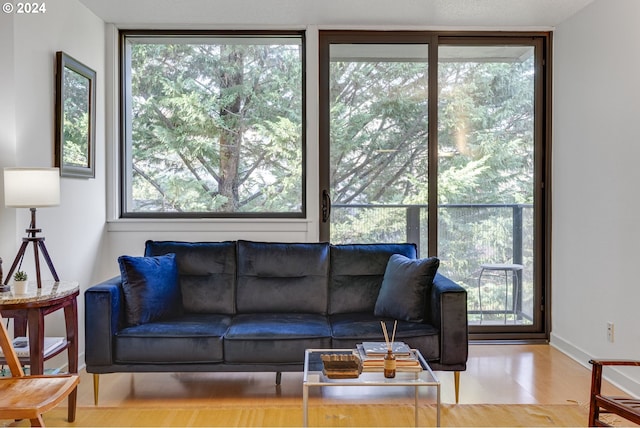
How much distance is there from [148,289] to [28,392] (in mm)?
1127

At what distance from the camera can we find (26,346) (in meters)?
2.68

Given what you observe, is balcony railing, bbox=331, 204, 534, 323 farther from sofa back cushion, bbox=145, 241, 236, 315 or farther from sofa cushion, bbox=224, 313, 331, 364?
sofa cushion, bbox=224, 313, 331, 364

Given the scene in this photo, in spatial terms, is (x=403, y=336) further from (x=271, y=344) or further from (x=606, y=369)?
(x=606, y=369)

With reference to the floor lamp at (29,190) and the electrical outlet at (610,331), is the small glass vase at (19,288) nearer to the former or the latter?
the floor lamp at (29,190)

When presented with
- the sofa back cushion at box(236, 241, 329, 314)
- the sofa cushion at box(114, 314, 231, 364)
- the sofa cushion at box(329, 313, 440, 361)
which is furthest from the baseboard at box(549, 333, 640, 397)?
the sofa cushion at box(114, 314, 231, 364)

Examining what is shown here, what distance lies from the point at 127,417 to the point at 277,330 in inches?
35.5

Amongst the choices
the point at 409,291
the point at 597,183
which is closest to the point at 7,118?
the point at 409,291

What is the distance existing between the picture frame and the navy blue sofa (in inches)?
30.8

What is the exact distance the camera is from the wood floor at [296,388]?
3.04 metres

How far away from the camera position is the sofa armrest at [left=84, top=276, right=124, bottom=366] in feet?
9.46

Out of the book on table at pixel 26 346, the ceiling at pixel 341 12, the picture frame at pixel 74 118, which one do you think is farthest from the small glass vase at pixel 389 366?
the ceiling at pixel 341 12

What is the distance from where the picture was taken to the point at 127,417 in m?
2.77

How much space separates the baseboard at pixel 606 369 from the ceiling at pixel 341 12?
2.47m

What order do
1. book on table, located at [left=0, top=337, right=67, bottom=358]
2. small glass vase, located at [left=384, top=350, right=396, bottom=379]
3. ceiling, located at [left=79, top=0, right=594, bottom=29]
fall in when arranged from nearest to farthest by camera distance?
small glass vase, located at [left=384, top=350, right=396, bottom=379] < book on table, located at [left=0, top=337, right=67, bottom=358] < ceiling, located at [left=79, top=0, right=594, bottom=29]
